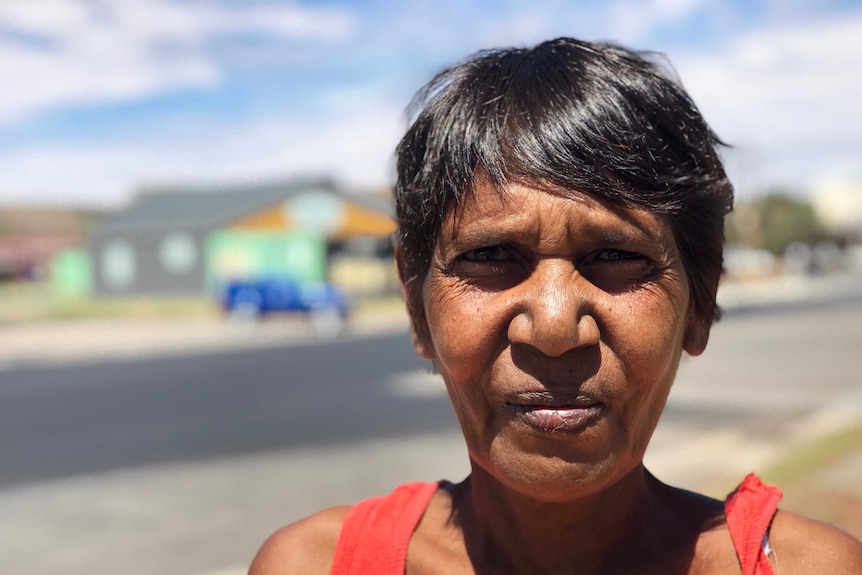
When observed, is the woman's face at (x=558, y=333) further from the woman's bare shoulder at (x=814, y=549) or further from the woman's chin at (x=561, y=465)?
the woman's bare shoulder at (x=814, y=549)

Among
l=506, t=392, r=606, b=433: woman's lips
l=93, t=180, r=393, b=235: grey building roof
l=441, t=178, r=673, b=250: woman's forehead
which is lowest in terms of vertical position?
l=506, t=392, r=606, b=433: woman's lips

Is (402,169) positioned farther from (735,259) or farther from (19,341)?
(735,259)

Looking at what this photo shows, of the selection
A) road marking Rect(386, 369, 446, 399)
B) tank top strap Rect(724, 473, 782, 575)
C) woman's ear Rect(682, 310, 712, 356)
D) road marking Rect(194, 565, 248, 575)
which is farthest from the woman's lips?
road marking Rect(386, 369, 446, 399)

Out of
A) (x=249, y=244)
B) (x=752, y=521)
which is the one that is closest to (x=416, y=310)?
(x=752, y=521)

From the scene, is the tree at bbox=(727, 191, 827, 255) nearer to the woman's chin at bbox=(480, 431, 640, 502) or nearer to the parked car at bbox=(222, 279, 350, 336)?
the parked car at bbox=(222, 279, 350, 336)

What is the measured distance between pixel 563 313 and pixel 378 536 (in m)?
0.59

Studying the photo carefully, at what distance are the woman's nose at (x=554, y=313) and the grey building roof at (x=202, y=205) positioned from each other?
116 feet

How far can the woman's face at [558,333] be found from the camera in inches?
51.9

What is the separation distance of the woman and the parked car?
2259 centimetres

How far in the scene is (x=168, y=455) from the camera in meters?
7.90

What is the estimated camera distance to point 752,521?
1542 millimetres

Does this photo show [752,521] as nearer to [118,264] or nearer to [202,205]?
[202,205]

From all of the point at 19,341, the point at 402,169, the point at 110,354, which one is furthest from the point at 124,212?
the point at 402,169

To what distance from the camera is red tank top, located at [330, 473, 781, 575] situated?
1.51m
